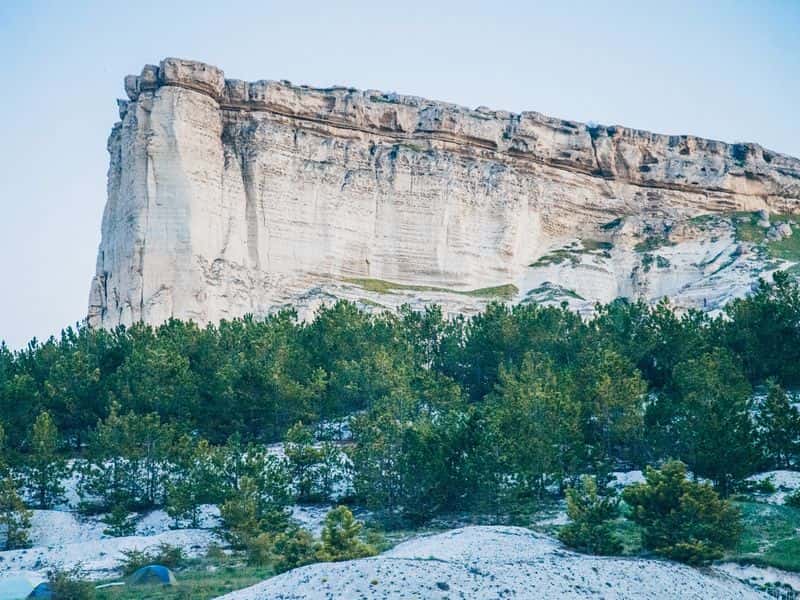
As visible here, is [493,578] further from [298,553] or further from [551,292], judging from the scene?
[551,292]

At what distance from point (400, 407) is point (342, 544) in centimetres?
1793

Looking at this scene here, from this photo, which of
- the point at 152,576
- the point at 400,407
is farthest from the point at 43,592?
the point at 400,407

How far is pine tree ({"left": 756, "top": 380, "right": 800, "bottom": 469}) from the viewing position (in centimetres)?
4447

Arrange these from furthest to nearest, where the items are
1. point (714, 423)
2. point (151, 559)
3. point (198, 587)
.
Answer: point (714, 423) < point (151, 559) < point (198, 587)

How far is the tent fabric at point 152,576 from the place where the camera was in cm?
3412

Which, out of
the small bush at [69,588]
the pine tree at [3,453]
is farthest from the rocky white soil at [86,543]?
the small bush at [69,588]

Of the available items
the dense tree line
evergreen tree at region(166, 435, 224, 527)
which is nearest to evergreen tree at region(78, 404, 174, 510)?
the dense tree line

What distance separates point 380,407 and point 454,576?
22.2 m

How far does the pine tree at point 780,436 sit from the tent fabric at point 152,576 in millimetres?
23957

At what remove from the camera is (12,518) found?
42.8 metres

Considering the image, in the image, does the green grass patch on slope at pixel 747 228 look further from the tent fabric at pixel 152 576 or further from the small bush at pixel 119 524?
the tent fabric at pixel 152 576

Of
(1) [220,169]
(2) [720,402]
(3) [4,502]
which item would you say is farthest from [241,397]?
(1) [220,169]

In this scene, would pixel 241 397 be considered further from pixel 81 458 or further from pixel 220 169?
pixel 220 169

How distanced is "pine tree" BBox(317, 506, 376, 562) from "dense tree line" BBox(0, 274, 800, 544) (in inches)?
324
